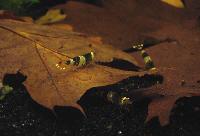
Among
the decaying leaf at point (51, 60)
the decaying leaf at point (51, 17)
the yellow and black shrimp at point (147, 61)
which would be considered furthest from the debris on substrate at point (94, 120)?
the decaying leaf at point (51, 17)

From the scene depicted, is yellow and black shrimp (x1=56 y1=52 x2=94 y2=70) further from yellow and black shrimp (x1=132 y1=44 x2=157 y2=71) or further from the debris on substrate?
yellow and black shrimp (x1=132 y1=44 x2=157 y2=71)

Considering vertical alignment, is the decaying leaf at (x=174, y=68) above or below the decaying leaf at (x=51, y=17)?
below

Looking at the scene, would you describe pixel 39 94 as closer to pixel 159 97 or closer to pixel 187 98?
pixel 159 97

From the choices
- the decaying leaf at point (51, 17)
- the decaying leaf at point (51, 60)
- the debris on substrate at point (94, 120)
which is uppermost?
the decaying leaf at point (51, 17)

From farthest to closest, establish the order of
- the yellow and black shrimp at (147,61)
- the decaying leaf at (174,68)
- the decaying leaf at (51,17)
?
1. the decaying leaf at (51,17)
2. the yellow and black shrimp at (147,61)
3. the decaying leaf at (174,68)

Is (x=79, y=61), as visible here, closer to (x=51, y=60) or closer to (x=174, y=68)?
(x=51, y=60)

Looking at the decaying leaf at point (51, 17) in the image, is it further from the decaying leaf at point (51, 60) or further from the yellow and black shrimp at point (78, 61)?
the yellow and black shrimp at point (78, 61)
